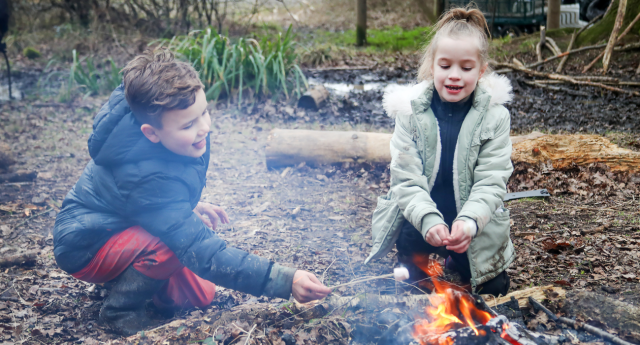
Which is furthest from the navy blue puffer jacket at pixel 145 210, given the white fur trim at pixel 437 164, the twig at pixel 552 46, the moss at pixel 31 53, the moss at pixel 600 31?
the moss at pixel 31 53

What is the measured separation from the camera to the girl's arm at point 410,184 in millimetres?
2283

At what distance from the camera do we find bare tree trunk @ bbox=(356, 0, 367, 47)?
505 inches

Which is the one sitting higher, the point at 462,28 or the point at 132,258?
the point at 462,28

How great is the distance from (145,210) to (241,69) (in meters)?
5.41

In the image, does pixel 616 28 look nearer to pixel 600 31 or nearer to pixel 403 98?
pixel 600 31

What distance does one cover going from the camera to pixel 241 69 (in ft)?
23.8

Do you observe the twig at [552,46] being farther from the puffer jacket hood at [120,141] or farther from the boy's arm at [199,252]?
the puffer jacket hood at [120,141]

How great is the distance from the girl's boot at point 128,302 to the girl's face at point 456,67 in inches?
74.1

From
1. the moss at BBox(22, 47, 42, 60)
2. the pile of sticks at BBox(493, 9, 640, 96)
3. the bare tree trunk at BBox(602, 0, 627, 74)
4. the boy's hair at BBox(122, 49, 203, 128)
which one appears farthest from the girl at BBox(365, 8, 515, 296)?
the moss at BBox(22, 47, 42, 60)

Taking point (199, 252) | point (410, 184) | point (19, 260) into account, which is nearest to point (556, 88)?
point (410, 184)

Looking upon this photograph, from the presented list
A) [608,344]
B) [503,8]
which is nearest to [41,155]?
[608,344]

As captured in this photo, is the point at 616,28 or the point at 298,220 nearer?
the point at 298,220

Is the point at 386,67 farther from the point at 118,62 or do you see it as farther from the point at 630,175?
the point at 630,175

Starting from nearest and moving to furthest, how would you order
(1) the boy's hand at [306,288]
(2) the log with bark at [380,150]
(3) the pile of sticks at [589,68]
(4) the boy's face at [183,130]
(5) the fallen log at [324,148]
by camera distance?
(1) the boy's hand at [306,288] → (4) the boy's face at [183,130] → (2) the log with bark at [380,150] → (5) the fallen log at [324,148] → (3) the pile of sticks at [589,68]
